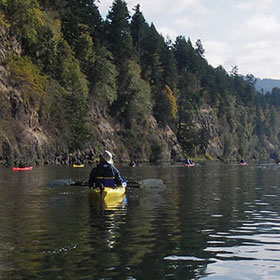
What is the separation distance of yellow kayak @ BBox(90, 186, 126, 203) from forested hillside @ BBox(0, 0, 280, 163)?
4217 cm

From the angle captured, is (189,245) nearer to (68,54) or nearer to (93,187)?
(93,187)

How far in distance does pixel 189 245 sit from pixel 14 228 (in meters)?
5.28

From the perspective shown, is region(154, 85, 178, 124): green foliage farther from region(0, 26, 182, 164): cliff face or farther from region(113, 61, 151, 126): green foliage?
region(0, 26, 182, 164): cliff face

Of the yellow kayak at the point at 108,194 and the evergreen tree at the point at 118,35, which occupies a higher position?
the evergreen tree at the point at 118,35

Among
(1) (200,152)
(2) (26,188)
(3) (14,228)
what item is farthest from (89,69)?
(3) (14,228)

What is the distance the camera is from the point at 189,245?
12398 mm

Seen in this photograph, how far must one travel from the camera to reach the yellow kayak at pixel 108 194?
Answer: 69.6ft

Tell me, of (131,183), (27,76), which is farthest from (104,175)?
(27,76)

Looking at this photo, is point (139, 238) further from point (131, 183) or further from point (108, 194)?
point (131, 183)

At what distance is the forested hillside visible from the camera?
69188 millimetres

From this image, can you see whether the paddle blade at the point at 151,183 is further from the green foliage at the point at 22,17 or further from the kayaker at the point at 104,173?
the green foliage at the point at 22,17

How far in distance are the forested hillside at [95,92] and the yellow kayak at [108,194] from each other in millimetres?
42171

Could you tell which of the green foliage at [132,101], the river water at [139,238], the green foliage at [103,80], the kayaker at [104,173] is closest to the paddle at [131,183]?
the river water at [139,238]

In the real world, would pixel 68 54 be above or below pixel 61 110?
above
